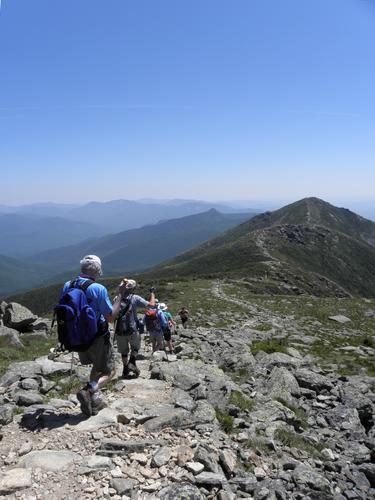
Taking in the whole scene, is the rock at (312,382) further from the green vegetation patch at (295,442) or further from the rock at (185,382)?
the rock at (185,382)

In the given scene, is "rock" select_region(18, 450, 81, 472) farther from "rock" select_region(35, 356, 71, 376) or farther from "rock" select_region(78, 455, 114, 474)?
"rock" select_region(35, 356, 71, 376)

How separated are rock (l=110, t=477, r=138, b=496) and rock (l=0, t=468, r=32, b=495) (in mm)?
1239

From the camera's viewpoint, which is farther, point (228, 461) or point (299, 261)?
point (299, 261)

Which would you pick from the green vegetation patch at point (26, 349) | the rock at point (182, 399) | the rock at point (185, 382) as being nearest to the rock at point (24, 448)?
the rock at point (182, 399)

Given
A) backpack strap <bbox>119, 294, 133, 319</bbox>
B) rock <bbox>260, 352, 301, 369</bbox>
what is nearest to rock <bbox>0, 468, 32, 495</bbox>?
backpack strap <bbox>119, 294, 133, 319</bbox>

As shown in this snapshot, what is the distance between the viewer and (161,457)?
684 cm

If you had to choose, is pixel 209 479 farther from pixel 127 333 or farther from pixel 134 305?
pixel 134 305

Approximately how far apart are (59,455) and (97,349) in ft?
6.79

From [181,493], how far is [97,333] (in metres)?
3.19

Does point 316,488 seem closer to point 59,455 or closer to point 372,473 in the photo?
point 372,473

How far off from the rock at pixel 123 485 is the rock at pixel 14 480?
1.24m

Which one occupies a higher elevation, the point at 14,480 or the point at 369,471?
the point at 14,480

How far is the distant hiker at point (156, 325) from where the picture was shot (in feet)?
51.2

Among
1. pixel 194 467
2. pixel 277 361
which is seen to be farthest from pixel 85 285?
pixel 277 361
